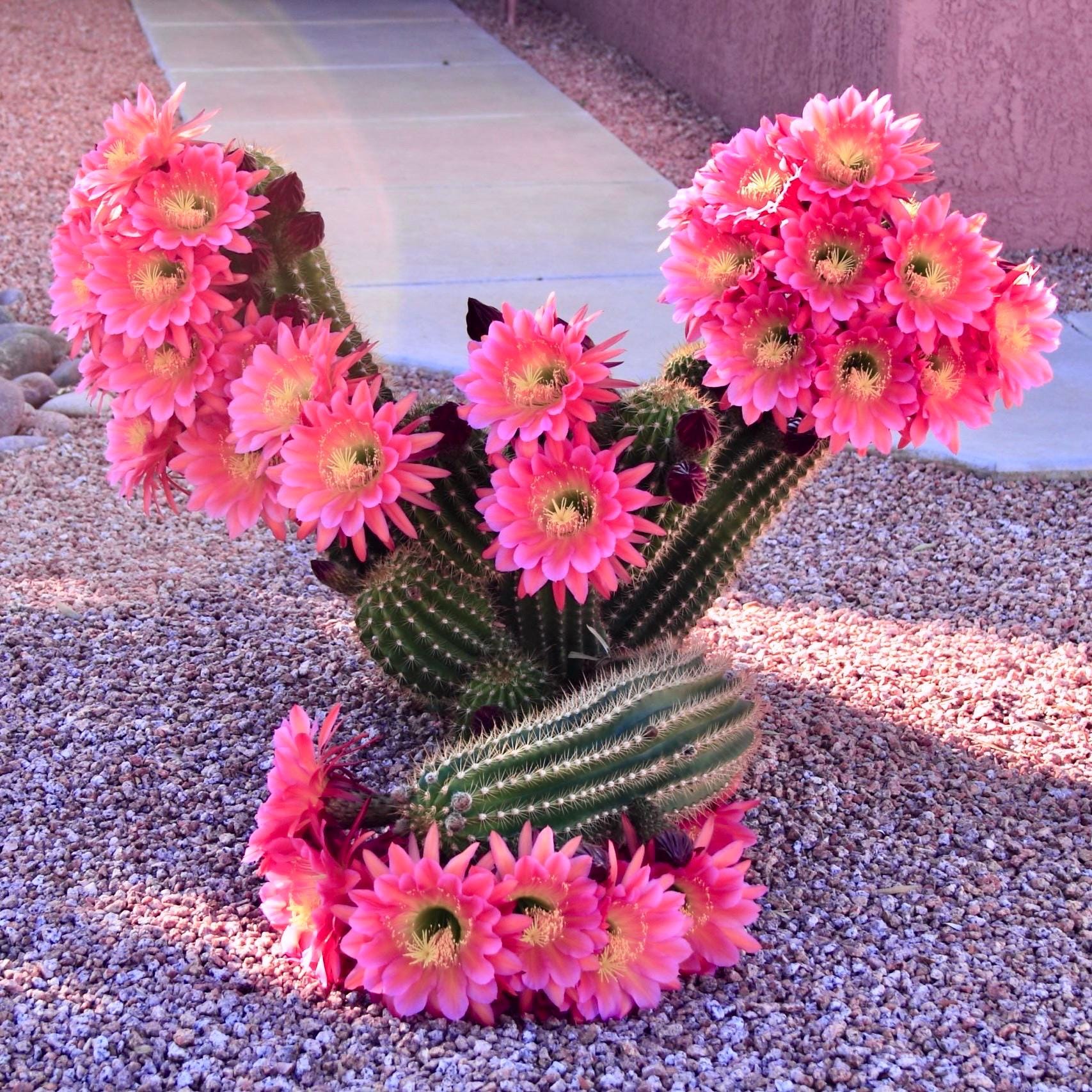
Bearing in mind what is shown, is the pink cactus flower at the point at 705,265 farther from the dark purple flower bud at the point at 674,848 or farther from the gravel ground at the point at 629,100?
the gravel ground at the point at 629,100

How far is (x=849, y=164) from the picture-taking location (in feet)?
7.20

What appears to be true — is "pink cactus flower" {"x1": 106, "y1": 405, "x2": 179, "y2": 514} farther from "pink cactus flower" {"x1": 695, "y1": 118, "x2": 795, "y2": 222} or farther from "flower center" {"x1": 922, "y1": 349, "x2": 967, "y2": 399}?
"flower center" {"x1": 922, "y1": 349, "x2": 967, "y2": 399}

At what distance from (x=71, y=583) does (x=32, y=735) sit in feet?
2.50

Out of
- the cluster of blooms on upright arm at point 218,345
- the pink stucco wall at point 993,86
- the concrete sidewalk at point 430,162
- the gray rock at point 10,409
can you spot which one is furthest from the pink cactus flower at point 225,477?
the pink stucco wall at point 993,86

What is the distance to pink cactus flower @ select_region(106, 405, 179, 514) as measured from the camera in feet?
7.70

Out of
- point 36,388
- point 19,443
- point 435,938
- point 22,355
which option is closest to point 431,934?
point 435,938

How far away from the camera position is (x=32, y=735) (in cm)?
282

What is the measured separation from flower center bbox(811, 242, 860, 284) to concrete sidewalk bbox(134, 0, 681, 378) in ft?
5.19

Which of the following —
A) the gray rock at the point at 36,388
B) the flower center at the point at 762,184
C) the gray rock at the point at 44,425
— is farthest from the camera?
the gray rock at the point at 36,388

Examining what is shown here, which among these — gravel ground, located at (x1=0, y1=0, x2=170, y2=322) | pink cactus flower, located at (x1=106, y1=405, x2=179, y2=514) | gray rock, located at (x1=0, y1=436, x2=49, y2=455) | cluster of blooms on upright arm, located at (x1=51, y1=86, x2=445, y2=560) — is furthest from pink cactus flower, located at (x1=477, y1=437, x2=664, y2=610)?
gravel ground, located at (x1=0, y1=0, x2=170, y2=322)

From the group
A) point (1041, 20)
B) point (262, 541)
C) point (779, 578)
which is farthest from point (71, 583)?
point (1041, 20)

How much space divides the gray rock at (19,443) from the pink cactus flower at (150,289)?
7.97 feet

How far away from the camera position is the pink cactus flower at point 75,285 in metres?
2.25

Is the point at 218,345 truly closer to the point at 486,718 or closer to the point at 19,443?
the point at 486,718
